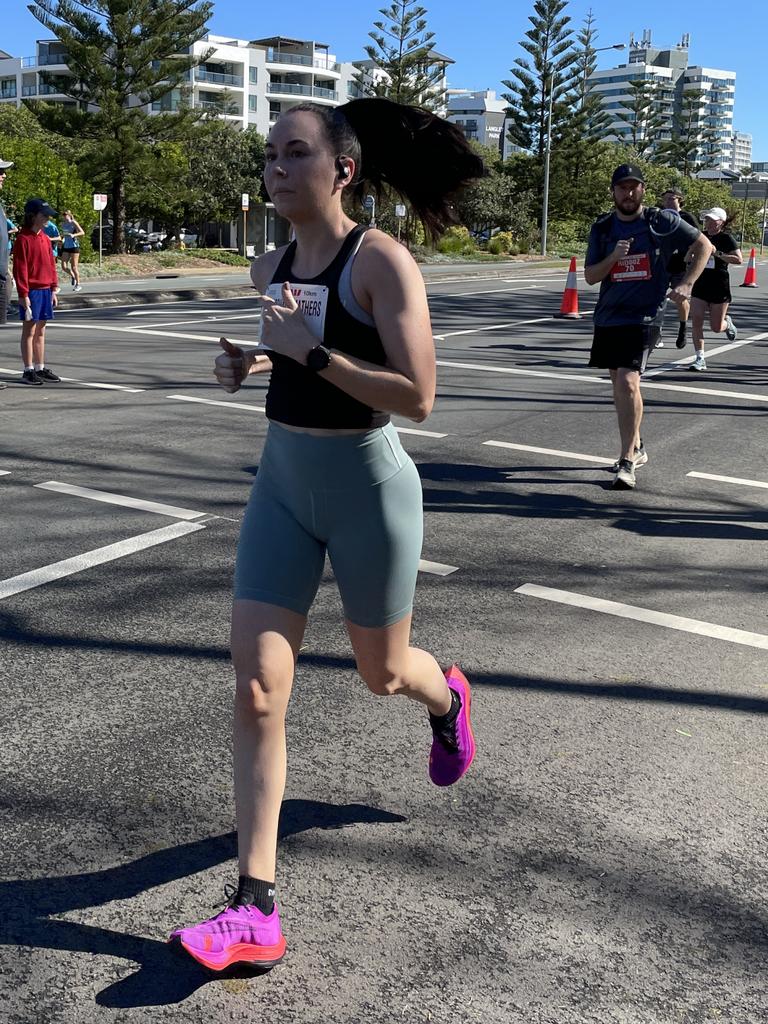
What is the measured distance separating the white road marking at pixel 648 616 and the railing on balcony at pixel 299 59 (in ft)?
370

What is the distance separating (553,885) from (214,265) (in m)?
43.2

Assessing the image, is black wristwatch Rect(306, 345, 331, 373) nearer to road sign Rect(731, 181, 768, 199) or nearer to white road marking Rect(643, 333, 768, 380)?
white road marking Rect(643, 333, 768, 380)

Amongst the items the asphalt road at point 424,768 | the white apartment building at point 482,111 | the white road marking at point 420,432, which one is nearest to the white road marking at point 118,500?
the asphalt road at point 424,768

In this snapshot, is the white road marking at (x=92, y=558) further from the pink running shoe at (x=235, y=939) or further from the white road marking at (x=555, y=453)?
the white road marking at (x=555, y=453)

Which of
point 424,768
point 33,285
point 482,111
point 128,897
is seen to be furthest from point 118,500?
point 482,111

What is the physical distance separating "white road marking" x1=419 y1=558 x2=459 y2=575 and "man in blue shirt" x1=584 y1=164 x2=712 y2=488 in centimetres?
228

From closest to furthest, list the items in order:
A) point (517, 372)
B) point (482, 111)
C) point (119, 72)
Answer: point (517, 372), point (119, 72), point (482, 111)

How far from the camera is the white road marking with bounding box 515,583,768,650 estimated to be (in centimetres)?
508

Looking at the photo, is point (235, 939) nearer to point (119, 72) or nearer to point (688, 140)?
point (119, 72)

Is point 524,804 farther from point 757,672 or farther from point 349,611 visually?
point 757,672

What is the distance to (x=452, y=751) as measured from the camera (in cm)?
346

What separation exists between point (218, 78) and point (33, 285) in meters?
99.1

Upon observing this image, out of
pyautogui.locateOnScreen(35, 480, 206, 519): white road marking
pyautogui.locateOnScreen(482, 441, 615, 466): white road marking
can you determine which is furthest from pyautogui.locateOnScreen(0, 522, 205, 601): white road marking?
pyautogui.locateOnScreen(482, 441, 615, 466): white road marking

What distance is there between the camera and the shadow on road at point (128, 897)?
2633mm
